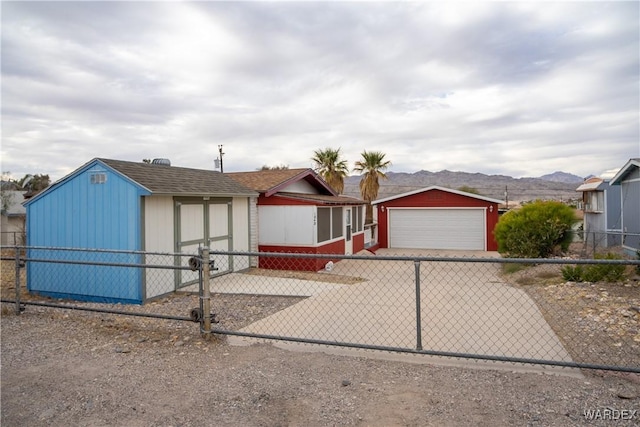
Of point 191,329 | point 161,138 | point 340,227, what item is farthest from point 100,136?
point 191,329

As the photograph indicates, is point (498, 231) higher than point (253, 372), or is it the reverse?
point (498, 231)

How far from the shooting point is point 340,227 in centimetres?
1659

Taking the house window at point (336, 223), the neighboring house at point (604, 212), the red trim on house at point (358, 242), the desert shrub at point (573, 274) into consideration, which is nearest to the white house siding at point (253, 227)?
the house window at point (336, 223)

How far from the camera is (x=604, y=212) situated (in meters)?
19.4

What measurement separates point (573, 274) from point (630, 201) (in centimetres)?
772

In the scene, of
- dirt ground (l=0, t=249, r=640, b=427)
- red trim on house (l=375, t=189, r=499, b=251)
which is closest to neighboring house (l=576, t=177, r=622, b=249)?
red trim on house (l=375, t=189, r=499, b=251)

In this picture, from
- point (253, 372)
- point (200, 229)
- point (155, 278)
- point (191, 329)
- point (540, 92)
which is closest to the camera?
point (253, 372)

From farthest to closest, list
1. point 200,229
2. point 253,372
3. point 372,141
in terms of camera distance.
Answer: point 372,141 → point 200,229 → point 253,372

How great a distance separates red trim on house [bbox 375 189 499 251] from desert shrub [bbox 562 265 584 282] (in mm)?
10003

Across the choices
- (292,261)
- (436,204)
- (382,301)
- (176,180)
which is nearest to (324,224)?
(292,261)

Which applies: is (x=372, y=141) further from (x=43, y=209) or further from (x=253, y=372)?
(x=253, y=372)

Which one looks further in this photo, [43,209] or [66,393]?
[43,209]

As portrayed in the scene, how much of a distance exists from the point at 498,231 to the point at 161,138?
14.7 meters

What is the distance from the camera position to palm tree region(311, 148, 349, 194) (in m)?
27.5
